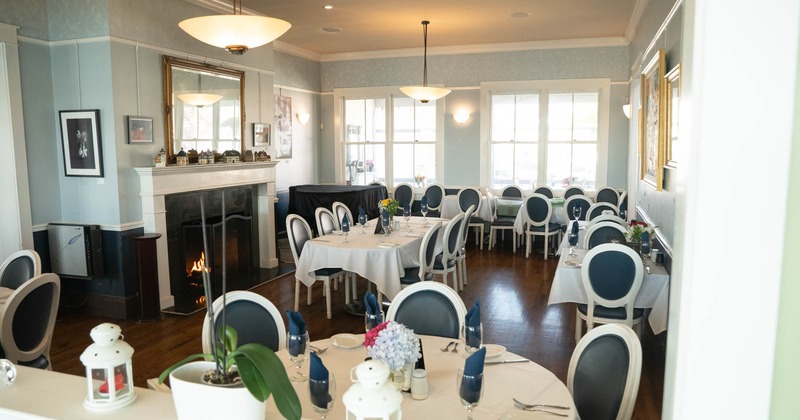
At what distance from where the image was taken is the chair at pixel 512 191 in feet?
31.0

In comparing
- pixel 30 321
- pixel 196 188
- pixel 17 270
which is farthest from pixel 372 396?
pixel 196 188

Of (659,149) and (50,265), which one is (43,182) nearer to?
(50,265)

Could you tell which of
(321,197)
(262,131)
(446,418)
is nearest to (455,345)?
(446,418)

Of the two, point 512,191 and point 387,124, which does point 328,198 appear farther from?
point 512,191

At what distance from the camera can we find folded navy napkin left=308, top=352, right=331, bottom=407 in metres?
1.82

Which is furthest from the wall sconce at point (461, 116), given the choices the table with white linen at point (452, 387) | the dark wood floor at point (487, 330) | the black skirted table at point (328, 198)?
the table with white linen at point (452, 387)

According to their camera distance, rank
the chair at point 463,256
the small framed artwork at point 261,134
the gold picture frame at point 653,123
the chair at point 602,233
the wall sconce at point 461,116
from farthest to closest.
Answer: the wall sconce at point 461,116, the small framed artwork at point 261,134, the chair at point 463,256, the chair at point 602,233, the gold picture frame at point 653,123

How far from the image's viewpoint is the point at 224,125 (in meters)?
6.66

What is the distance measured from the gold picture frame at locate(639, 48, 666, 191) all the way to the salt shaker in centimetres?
326

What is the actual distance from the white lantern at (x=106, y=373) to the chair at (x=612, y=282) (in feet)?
10.4

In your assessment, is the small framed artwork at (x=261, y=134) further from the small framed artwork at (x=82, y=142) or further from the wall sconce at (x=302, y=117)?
the wall sconce at (x=302, y=117)

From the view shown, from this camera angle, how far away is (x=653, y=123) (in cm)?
→ 525

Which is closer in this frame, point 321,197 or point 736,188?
point 736,188

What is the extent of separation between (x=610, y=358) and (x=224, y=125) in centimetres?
547
